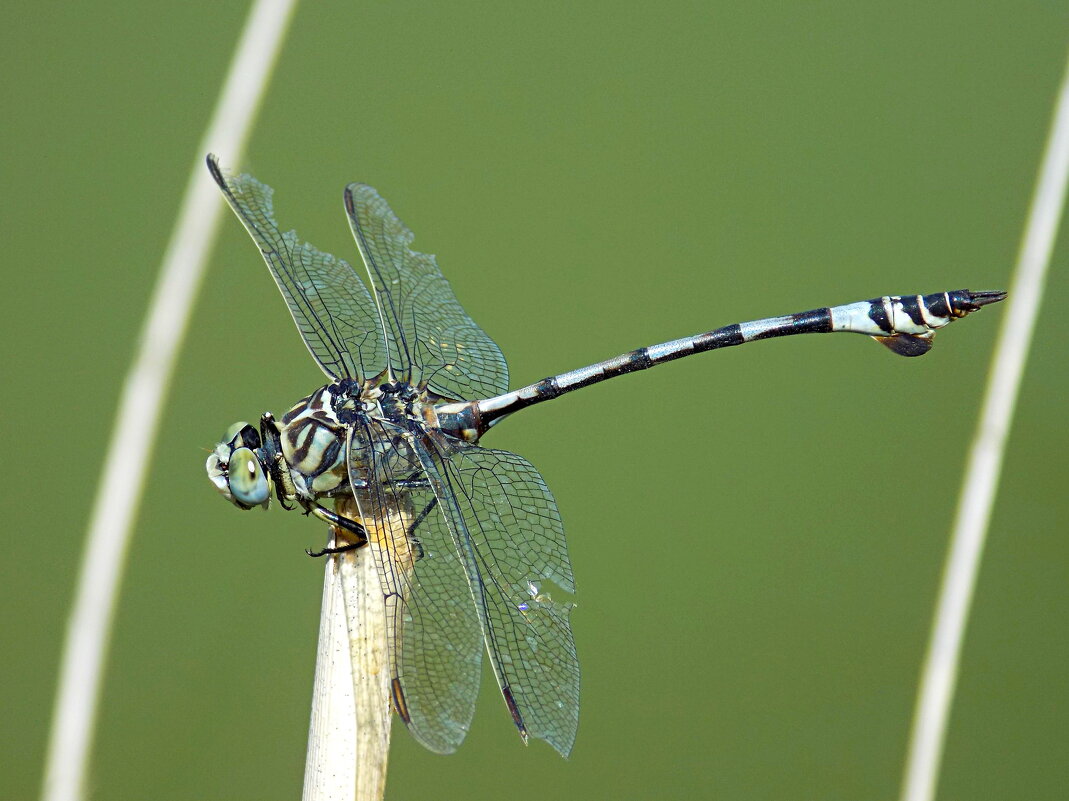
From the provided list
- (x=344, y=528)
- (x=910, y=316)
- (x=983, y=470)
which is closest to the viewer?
(x=344, y=528)

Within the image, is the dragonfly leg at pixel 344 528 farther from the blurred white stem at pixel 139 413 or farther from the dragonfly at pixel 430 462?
the blurred white stem at pixel 139 413

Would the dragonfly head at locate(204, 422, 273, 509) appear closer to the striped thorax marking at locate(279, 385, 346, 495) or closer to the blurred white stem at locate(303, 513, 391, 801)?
the striped thorax marking at locate(279, 385, 346, 495)

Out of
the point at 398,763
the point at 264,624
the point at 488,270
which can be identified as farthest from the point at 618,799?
the point at 488,270

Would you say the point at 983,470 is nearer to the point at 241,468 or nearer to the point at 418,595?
the point at 418,595

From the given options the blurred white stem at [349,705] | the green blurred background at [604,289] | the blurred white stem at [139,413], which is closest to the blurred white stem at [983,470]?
the green blurred background at [604,289]

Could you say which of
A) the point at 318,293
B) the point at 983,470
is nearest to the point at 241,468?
the point at 318,293

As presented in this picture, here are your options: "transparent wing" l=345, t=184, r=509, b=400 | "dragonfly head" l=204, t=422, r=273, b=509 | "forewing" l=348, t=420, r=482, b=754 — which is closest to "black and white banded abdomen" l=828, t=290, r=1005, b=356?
"transparent wing" l=345, t=184, r=509, b=400

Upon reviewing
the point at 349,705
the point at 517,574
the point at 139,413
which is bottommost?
the point at 349,705
